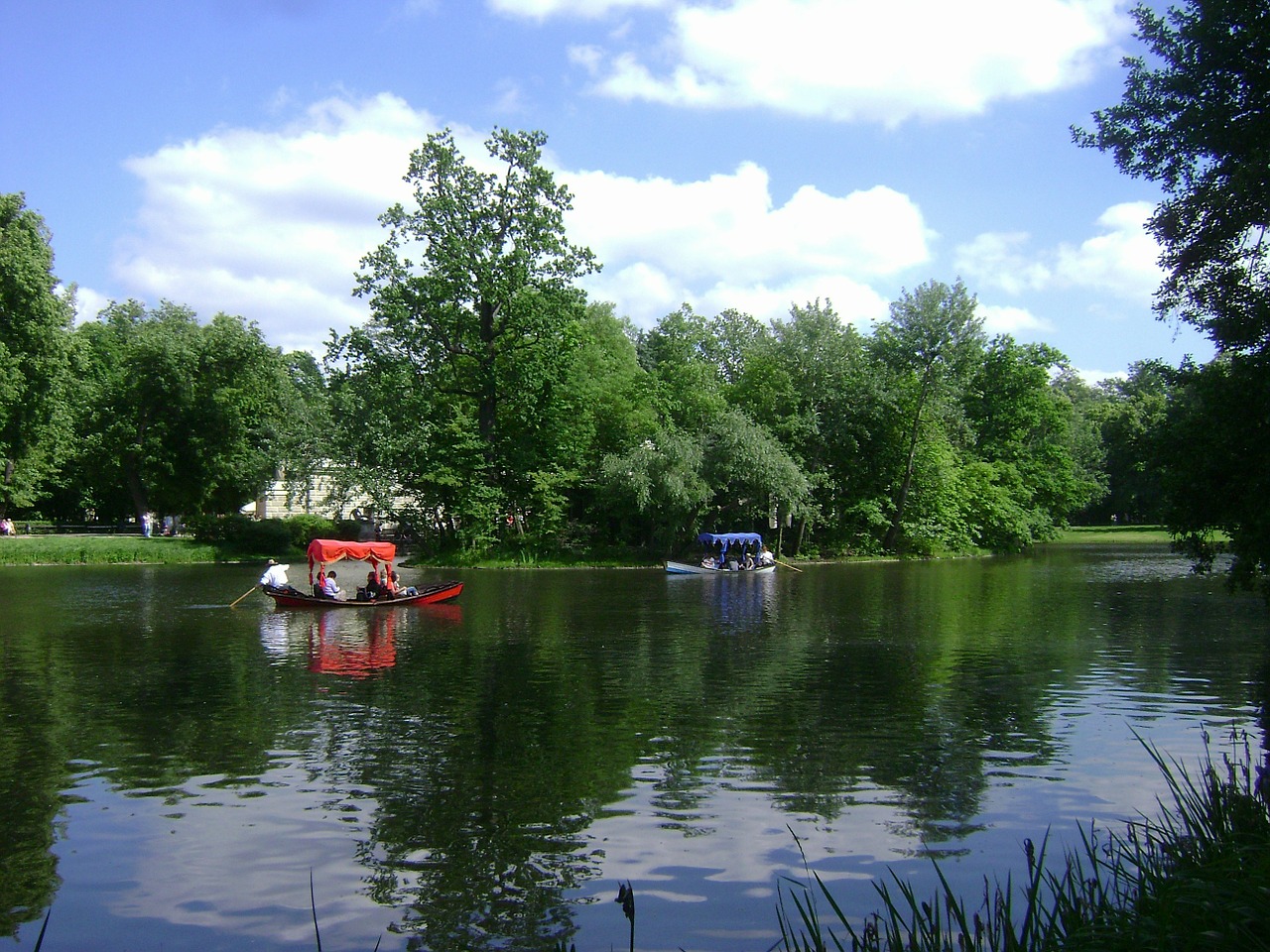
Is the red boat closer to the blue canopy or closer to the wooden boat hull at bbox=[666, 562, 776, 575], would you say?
the wooden boat hull at bbox=[666, 562, 776, 575]

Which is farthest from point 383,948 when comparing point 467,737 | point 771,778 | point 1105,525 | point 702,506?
point 1105,525

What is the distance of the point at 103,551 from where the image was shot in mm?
58344

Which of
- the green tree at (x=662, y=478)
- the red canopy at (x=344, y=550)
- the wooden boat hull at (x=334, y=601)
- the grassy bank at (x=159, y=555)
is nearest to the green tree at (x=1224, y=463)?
the wooden boat hull at (x=334, y=601)

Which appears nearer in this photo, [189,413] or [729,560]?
[729,560]

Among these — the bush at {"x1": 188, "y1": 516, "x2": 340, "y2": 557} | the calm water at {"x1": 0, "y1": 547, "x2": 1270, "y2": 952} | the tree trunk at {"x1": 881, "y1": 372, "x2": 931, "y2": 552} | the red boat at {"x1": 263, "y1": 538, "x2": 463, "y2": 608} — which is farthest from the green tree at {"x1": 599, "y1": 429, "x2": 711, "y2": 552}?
the calm water at {"x1": 0, "y1": 547, "x2": 1270, "y2": 952}

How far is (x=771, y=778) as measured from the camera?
1300 centimetres

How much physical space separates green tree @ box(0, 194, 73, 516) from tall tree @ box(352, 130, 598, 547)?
15103 millimetres

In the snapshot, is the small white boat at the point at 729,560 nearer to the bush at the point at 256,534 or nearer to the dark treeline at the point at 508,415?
the dark treeline at the point at 508,415

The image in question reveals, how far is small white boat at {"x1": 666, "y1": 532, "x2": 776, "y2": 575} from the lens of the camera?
52062mm

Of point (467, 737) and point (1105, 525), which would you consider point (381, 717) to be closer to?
point (467, 737)

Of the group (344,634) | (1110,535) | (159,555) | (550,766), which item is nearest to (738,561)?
(344,634)

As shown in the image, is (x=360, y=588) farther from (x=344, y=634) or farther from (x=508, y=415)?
(x=508, y=415)

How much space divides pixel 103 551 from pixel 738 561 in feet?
113

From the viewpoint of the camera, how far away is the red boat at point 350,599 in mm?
34375
